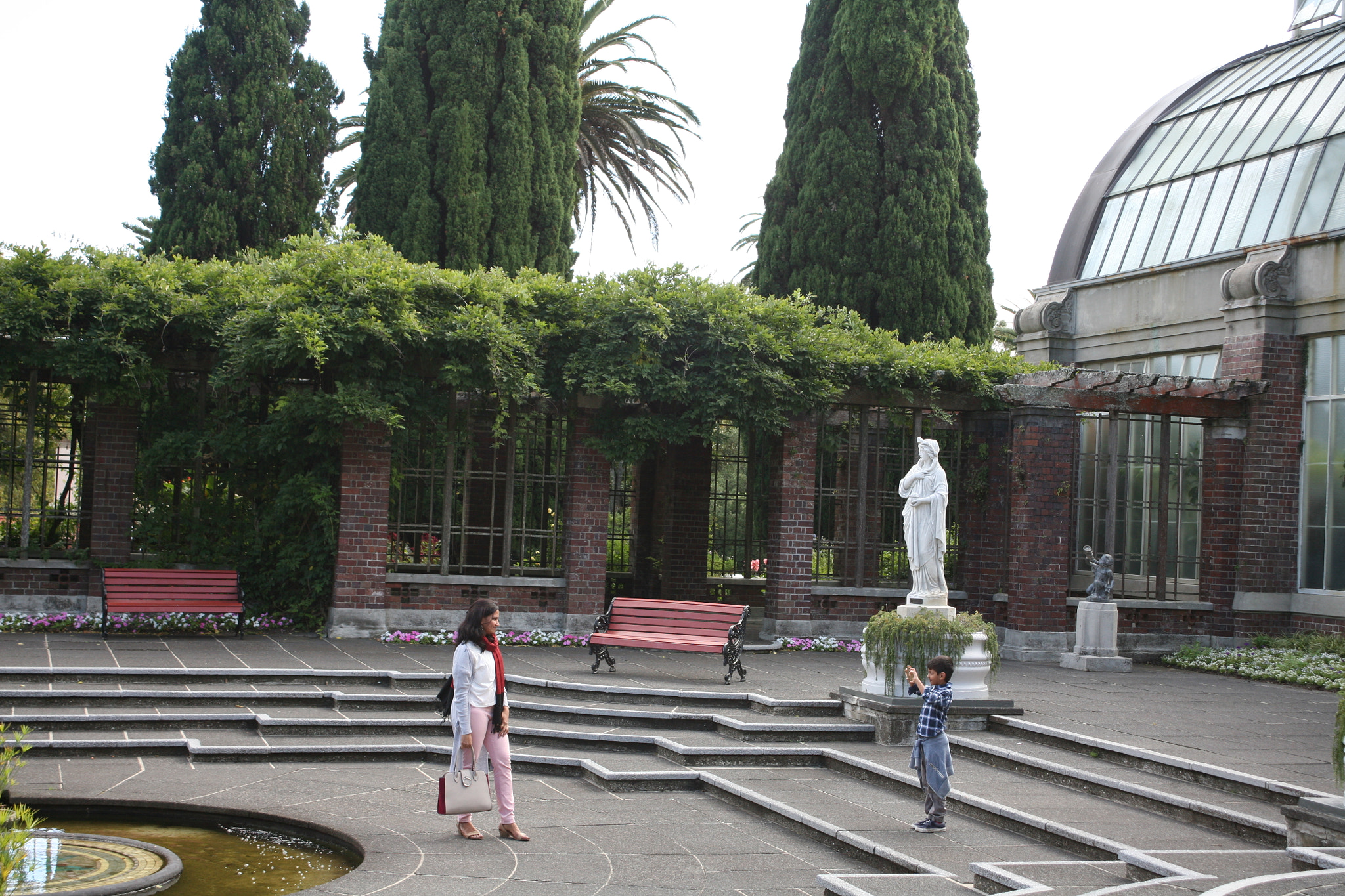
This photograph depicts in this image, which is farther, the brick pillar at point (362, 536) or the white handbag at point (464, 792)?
the brick pillar at point (362, 536)

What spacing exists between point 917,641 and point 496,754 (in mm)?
4456

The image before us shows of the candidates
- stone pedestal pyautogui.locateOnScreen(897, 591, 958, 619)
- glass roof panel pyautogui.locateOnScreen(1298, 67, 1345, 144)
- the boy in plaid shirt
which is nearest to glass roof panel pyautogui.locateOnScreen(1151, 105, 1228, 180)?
glass roof panel pyautogui.locateOnScreen(1298, 67, 1345, 144)

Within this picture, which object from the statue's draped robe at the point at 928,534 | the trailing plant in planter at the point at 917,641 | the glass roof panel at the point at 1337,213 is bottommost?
the trailing plant in planter at the point at 917,641

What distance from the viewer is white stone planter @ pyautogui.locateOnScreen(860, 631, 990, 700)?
10500 mm

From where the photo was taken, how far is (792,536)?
1533cm

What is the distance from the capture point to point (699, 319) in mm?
14555

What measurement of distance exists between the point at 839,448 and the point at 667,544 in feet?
9.42

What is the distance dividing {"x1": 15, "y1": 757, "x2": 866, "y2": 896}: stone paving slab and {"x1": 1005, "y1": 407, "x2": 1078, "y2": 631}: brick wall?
25.2 ft

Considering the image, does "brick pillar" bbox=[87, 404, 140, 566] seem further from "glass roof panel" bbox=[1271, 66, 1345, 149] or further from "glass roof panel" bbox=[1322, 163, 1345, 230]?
"glass roof panel" bbox=[1271, 66, 1345, 149]

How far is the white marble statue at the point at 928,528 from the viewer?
35.8 ft

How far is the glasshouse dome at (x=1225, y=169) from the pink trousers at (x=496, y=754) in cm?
1415

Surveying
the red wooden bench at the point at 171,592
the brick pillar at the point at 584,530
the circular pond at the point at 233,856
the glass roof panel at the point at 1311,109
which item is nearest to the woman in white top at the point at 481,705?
the circular pond at the point at 233,856

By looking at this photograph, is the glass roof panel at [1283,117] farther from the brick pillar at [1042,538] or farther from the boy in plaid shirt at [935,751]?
the boy in plaid shirt at [935,751]

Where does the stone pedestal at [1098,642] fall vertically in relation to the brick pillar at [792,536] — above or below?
below
